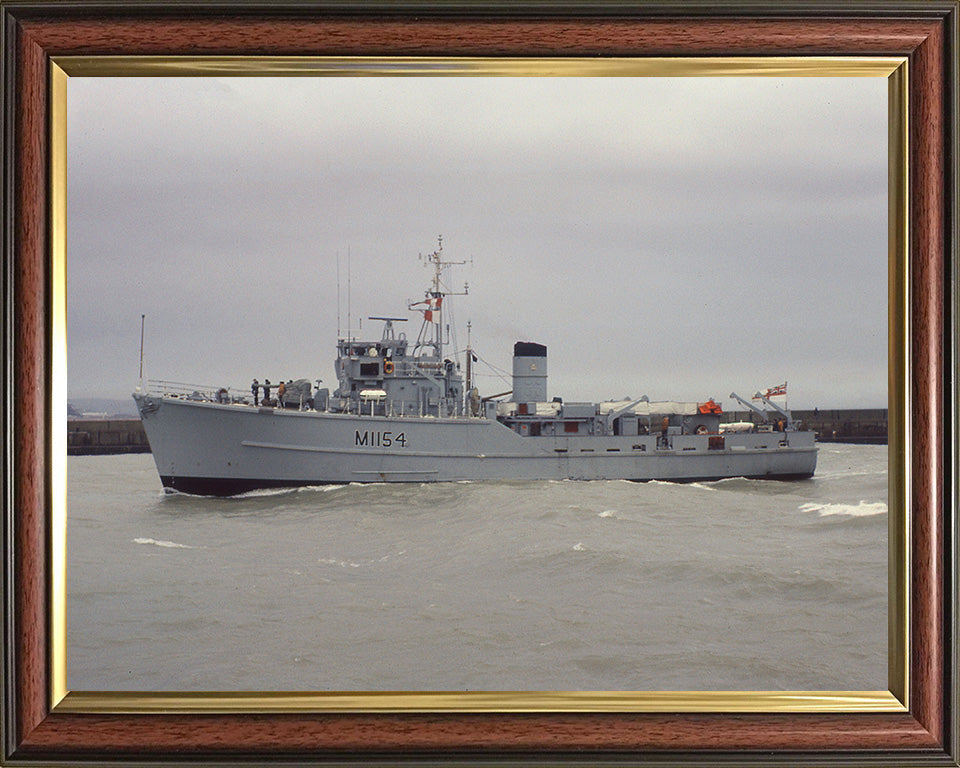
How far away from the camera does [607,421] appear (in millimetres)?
3641

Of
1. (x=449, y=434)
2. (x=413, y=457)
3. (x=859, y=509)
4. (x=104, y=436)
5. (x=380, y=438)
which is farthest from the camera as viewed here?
(x=380, y=438)

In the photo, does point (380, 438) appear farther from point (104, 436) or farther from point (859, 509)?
point (859, 509)

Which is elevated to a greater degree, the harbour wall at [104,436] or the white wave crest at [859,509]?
the harbour wall at [104,436]

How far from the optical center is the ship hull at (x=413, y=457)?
3008 millimetres

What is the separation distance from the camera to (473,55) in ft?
7.80

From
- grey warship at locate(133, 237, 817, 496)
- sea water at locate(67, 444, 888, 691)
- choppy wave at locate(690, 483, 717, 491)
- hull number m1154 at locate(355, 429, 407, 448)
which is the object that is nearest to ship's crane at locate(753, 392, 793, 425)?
grey warship at locate(133, 237, 817, 496)

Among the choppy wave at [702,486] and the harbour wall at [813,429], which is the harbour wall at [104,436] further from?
the choppy wave at [702,486]

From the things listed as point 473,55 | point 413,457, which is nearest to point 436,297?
point 473,55

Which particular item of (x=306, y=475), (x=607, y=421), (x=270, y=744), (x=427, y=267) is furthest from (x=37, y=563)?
(x=607, y=421)

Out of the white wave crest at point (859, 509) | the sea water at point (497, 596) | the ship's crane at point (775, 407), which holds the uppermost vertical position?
the ship's crane at point (775, 407)

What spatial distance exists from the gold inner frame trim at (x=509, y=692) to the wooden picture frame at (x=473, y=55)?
22 mm

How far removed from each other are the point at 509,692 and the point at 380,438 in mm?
3553

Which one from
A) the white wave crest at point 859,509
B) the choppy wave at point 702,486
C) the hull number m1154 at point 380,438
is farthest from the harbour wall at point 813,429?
the hull number m1154 at point 380,438

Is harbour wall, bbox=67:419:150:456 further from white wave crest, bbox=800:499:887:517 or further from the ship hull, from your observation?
white wave crest, bbox=800:499:887:517
